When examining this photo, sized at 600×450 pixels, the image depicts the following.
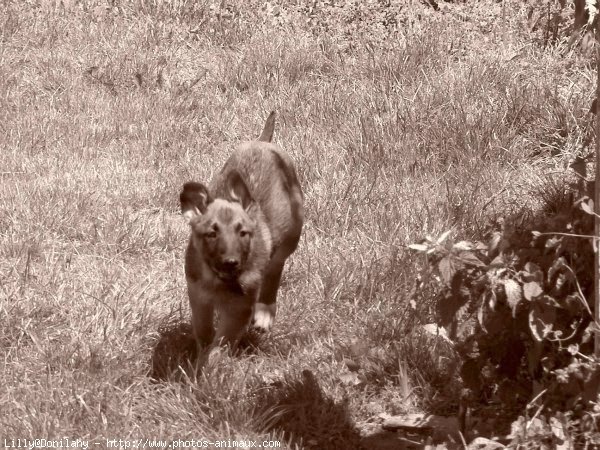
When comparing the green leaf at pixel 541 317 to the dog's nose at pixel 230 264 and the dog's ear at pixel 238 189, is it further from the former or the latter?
the dog's ear at pixel 238 189

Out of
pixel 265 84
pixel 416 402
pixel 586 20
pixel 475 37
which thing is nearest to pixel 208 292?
pixel 416 402

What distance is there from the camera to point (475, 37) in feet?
30.6

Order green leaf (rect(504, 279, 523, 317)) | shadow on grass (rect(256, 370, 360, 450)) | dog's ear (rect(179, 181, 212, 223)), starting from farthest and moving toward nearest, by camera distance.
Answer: dog's ear (rect(179, 181, 212, 223)) < shadow on grass (rect(256, 370, 360, 450)) < green leaf (rect(504, 279, 523, 317))

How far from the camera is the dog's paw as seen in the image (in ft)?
17.9

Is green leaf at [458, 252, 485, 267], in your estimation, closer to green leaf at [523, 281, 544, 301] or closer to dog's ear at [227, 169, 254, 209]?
green leaf at [523, 281, 544, 301]

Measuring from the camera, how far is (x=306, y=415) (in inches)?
185

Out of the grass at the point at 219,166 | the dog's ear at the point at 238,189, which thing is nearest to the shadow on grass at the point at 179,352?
the grass at the point at 219,166

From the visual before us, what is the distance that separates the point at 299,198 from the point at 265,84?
2.72 meters

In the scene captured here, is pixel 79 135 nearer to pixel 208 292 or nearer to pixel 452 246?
pixel 208 292

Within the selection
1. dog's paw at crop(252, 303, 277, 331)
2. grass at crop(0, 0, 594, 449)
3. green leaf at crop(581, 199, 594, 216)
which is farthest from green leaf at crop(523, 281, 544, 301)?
→ dog's paw at crop(252, 303, 277, 331)

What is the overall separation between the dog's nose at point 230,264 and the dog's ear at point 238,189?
2.05ft

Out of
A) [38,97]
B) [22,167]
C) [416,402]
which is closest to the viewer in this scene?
[416,402]

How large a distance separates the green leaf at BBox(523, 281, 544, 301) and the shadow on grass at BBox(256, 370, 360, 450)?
1.16m

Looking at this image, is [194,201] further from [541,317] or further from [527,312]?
[541,317]
